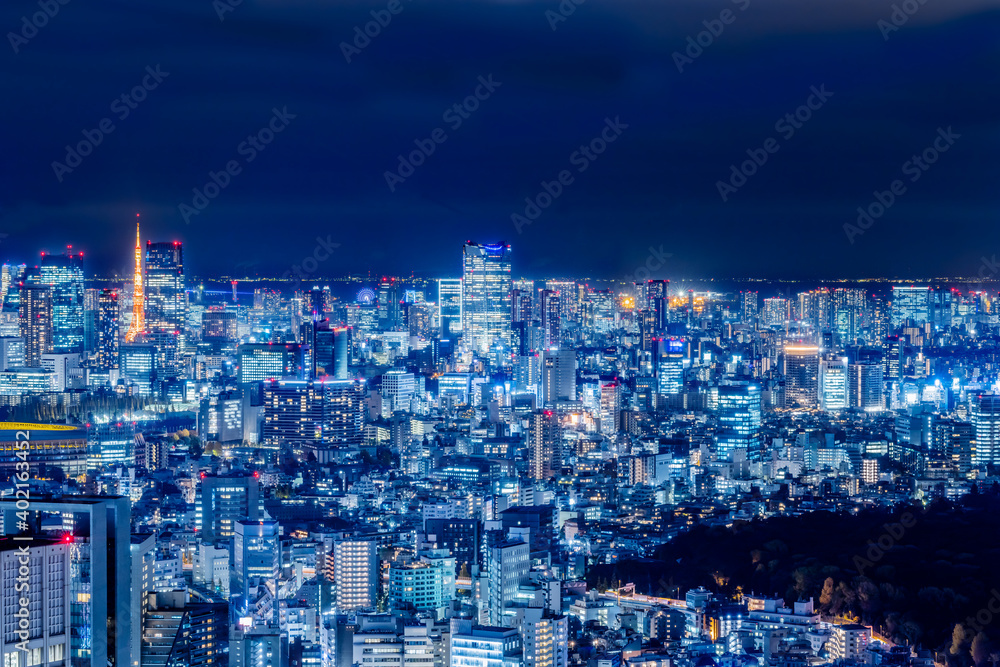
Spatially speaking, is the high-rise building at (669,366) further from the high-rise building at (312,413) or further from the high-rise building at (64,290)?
the high-rise building at (64,290)

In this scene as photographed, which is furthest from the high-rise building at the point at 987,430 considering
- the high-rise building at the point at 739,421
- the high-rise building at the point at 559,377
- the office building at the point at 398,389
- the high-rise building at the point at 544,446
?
the office building at the point at 398,389

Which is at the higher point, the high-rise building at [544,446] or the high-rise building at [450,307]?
Answer: the high-rise building at [450,307]

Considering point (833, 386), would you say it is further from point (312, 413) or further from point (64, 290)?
point (64, 290)

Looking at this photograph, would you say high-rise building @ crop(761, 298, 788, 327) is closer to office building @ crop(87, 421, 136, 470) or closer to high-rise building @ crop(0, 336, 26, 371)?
high-rise building @ crop(0, 336, 26, 371)

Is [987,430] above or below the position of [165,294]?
below

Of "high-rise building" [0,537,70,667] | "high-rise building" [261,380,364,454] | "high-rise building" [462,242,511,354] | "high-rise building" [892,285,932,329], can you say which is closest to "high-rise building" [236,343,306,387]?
"high-rise building" [261,380,364,454]

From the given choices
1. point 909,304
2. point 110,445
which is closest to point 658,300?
point 909,304
